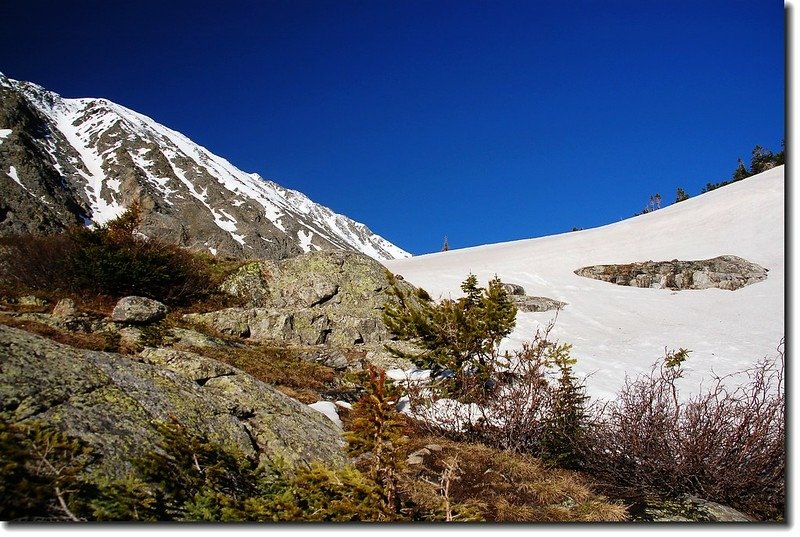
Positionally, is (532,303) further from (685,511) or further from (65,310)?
(65,310)

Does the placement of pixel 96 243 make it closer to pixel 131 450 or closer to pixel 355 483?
pixel 131 450

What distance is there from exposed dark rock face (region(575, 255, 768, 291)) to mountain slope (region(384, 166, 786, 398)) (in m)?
0.62

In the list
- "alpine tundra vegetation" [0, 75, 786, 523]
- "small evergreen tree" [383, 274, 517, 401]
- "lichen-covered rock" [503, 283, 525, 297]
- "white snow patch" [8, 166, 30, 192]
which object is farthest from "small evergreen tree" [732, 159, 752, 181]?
"white snow patch" [8, 166, 30, 192]

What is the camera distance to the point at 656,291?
1897 centimetres

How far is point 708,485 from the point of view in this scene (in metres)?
4.25

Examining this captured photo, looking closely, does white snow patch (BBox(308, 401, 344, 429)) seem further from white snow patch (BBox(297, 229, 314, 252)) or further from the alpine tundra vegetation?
white snow patch (BBox(297, 229, 314, 252))

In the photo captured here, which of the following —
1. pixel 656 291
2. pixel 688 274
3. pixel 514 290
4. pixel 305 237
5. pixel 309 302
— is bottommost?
pixel 309 302

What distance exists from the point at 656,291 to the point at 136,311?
63.9ft

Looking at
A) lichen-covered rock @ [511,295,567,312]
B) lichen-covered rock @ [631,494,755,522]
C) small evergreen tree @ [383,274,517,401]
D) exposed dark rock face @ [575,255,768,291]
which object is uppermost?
exposed dark rock face @ [575,255,768,291]

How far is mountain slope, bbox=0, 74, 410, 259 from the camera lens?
69000mm

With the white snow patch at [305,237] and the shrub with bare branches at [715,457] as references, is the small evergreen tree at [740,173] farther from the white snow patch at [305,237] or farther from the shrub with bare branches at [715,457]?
the white snow patch at [305,237]

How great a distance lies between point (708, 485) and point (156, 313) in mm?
8588

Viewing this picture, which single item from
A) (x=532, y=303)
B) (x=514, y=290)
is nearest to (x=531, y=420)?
(x=532, y=303)

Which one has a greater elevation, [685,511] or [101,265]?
[101,265]
